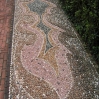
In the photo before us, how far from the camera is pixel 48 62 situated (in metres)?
4.48

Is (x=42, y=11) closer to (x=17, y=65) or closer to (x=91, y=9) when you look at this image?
(x=91, y=9)

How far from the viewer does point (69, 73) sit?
4.21m

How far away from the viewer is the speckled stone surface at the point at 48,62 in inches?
151

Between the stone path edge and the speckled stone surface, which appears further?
the stone path edge

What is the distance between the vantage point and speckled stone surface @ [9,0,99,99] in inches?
151

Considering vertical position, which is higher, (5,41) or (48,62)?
(48,62)

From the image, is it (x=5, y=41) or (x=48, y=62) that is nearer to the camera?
(x=48, y=62)

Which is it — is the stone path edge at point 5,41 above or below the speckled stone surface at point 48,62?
below

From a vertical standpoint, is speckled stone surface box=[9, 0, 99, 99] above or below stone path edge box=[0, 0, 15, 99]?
above

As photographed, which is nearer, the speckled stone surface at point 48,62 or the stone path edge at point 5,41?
the speckled stone surface at point 48,62

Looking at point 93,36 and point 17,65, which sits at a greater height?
point 93,36

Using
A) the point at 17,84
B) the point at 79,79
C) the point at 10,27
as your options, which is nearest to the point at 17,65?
the point at 17,84

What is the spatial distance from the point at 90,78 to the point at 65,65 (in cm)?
60

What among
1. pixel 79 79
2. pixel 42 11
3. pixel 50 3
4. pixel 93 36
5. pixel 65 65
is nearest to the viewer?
pixel 79 79
